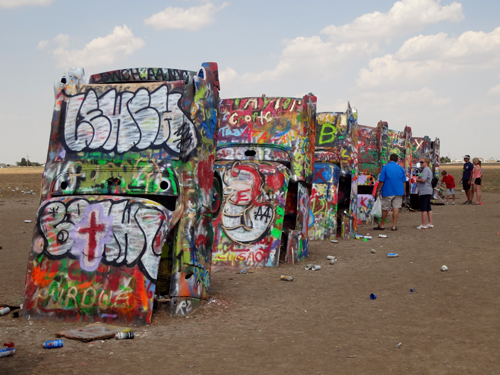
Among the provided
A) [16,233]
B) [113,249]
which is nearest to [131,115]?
[113,249]

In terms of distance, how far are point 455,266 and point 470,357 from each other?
4416mm

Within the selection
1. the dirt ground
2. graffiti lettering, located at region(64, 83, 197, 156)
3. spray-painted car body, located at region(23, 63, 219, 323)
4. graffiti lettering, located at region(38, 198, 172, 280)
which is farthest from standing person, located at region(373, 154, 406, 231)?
graffiti lettering, located at region(38, 198, 172, 280)

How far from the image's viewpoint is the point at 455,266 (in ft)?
29.0

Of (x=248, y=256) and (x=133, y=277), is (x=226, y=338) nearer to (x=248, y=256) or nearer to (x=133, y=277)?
(x=133, y=277)

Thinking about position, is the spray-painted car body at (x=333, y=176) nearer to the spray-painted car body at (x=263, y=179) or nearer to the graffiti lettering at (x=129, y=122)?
the spray-painted car body at (x=263, y=179)

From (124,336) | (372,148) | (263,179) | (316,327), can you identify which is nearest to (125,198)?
(124,336)

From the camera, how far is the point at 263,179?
9.26 metres

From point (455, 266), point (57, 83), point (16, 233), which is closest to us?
point (57, 83)

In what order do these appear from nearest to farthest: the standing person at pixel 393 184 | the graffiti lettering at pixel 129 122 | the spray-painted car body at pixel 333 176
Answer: the graffiti lettering at pixel 129 122, the spray-painted car body at pixel 333 176, the standing person at pixel 393 184

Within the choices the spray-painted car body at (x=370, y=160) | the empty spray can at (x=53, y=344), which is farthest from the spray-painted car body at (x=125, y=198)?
→ the spray-painted car body at (x=370, y=160)

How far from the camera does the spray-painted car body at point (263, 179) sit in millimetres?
9195

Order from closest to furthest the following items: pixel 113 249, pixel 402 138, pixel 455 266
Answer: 1. pixel 113 249
2. pixel 455 266
3. pixel 402 138

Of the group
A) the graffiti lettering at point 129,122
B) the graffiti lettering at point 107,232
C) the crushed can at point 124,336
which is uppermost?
the graffiti lettering at point 129,122

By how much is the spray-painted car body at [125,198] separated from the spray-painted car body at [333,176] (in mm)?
6223
